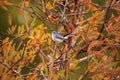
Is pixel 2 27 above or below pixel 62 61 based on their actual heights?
below

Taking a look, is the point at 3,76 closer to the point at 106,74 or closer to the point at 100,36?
the point at 106,74

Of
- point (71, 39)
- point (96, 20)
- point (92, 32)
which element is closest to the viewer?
point (96, 20)

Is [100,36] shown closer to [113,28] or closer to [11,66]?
[113,28]

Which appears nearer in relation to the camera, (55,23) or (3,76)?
(3,76)

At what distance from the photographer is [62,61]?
159 centimetres

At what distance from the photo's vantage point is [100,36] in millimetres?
1837

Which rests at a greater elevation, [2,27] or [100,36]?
A: [100,36]

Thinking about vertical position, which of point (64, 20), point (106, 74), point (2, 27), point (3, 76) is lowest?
point (2, 27)

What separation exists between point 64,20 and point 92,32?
5.7 inches

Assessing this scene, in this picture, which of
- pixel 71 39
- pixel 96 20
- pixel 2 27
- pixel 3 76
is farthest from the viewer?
pixel 2 27

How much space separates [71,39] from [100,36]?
0.23 metres

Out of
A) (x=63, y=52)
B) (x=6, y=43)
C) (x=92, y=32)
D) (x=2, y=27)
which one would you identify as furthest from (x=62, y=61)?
(x=2, y=27)

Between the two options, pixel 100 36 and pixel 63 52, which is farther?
pixel 100 36

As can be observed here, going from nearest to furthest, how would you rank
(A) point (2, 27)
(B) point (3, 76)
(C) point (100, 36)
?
(B) point (3, 76) → (C) point (100, 36) → (A) point (2, 27)
